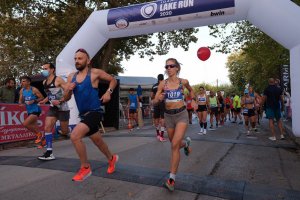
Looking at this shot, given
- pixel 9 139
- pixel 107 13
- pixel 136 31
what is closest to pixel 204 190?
pixel 9 139

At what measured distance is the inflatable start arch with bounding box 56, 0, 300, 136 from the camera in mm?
8703

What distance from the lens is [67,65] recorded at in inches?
434

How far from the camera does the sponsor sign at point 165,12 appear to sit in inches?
379

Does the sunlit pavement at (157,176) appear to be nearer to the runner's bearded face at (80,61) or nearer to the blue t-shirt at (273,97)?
the runner's bearded face at (80,61)

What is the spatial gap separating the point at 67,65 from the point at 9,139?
3287 mm

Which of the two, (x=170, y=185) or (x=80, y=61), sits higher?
(x=80, y=61)

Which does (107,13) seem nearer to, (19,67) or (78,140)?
(78,140)

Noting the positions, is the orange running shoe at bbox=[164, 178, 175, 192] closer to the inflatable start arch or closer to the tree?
the inflatable start arch

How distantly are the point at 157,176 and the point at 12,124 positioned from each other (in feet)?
19.5

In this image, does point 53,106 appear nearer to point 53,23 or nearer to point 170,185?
point 170,185

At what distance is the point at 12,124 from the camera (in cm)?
916

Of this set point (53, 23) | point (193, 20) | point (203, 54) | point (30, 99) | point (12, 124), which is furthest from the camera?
point (53, 23)

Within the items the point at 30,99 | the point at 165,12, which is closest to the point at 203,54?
the point at 165,12

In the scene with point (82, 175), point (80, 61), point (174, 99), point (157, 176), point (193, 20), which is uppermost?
point (193, 20)
